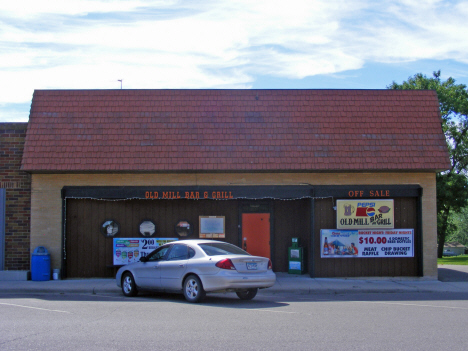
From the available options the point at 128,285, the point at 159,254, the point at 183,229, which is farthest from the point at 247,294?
the point at 183,229

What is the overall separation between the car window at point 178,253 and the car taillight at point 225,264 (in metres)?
1.07

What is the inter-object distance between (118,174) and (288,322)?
31.2 feet

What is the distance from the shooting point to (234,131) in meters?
17.2

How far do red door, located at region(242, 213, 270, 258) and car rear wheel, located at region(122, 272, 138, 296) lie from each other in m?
5.21

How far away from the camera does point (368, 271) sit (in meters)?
17.0

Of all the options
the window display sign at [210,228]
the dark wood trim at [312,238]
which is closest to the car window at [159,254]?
the window display sign at [210,228]

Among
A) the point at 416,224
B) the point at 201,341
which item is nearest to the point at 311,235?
the point at 416,224

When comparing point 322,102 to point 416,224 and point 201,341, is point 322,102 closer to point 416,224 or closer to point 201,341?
point 416,224

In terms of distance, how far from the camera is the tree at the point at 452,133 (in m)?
36.0

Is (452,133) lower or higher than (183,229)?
higher

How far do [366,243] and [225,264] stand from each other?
23.0 feet

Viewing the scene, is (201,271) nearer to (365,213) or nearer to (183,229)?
(183,229)

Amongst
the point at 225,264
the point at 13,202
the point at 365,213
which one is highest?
the point at 13,202

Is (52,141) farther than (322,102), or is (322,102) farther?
(322,102)
